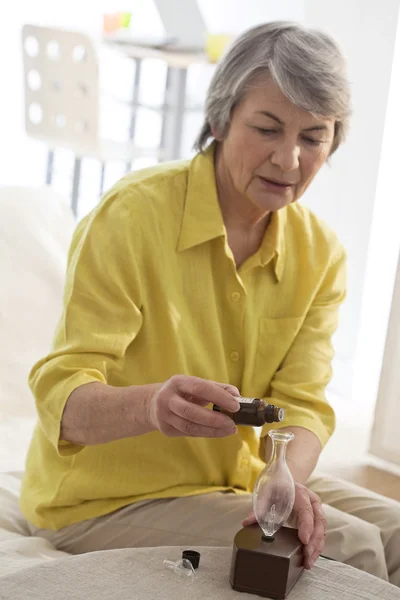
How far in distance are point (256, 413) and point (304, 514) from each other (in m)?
0.23

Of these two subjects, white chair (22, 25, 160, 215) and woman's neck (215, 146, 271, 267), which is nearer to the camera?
woman's neck (215, 146, 271, 267)

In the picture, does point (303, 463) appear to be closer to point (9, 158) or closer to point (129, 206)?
point (129, 206)

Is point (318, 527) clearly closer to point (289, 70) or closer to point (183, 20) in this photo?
point (289, 70)

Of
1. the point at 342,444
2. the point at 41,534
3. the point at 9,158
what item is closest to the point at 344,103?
the point at 41,534

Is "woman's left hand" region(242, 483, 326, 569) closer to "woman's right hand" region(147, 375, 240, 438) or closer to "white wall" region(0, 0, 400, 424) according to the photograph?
"woman's right hand" region(147, 375, 240, 438)

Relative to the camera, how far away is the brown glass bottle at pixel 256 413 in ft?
4.06

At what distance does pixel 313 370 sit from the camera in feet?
5.90

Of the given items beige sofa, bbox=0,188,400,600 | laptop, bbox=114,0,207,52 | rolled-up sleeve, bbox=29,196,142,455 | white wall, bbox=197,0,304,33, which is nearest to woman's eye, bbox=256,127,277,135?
rolled-up sleeve, bbox=29,196,142,455

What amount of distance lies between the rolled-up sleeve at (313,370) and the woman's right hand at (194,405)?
46 centimetres

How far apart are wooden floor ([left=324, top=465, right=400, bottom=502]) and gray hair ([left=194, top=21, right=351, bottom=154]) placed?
1193 mm

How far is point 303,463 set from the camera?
5.47 ft

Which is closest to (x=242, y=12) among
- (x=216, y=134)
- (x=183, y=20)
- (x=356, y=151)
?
(x=183, y=20)

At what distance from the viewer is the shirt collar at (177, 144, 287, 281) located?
166 cm

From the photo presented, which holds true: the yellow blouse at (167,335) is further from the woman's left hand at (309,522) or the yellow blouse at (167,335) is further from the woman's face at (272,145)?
the woman's left hand at (309,522)
